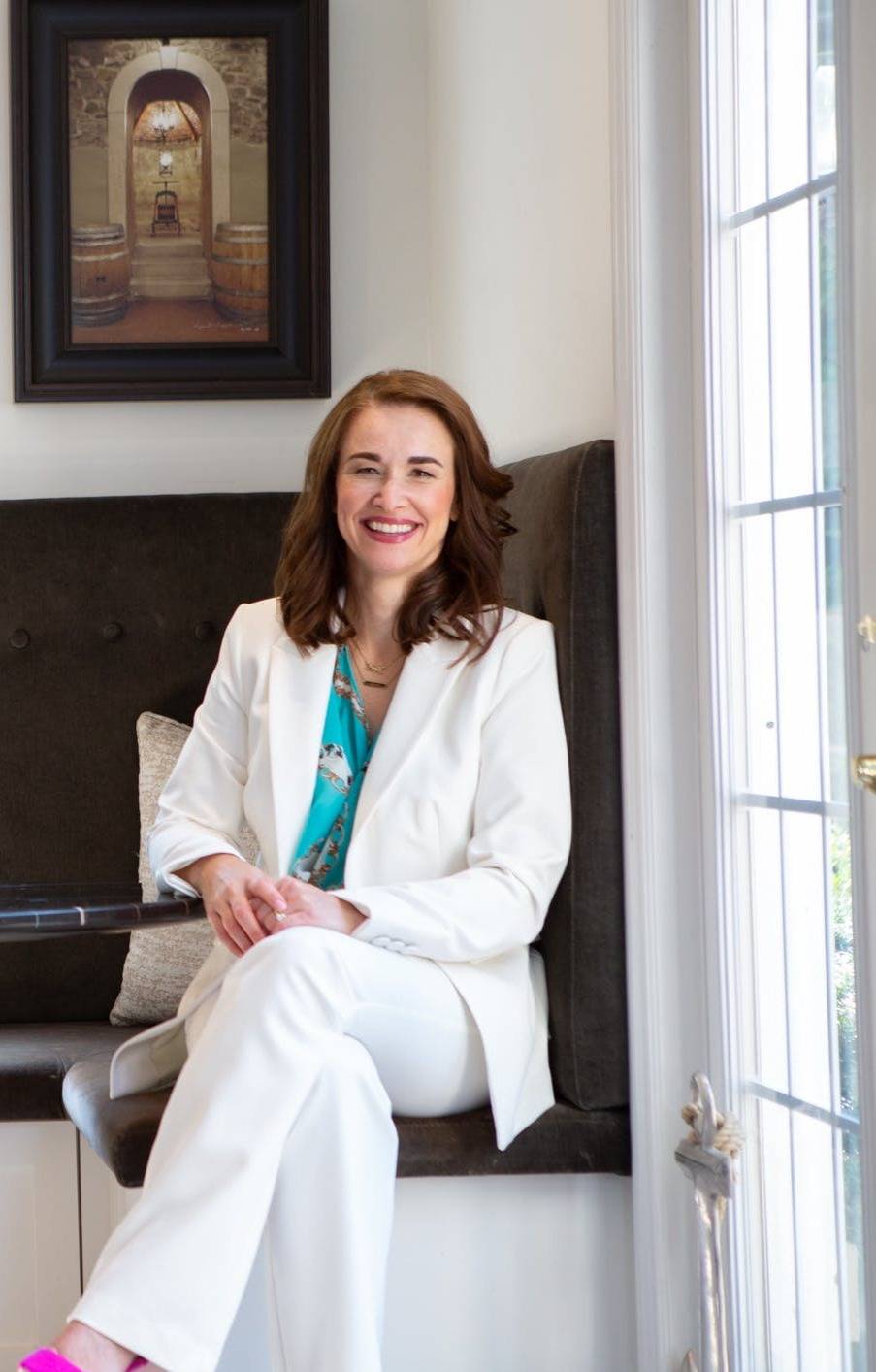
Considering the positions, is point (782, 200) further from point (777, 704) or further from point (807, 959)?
point (807, 959)

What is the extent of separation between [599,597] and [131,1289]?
997 millimetres

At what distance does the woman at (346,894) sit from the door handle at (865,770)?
61cm

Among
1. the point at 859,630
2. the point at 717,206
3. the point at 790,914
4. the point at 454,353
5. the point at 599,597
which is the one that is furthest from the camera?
the point at 454,353

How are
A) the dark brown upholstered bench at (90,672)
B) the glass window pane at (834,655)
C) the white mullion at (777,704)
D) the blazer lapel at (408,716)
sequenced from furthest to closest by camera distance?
the dark brown upholstered bench at (90,672) < the blazer lapel at (408,716) < the white mullion at (777,704) < the glass window pane at (834,655)

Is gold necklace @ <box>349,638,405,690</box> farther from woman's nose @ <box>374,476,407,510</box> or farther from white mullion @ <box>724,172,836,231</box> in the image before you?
white mullion @ <box>724,172,836,231</box>

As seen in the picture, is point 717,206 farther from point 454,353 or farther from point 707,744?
point 454,353

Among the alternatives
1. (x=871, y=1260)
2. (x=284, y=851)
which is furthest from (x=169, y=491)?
(x=871, y=1260)

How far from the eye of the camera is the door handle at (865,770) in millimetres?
1479

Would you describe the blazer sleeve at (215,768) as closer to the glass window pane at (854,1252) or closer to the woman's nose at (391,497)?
the woman's nose at (391,497)

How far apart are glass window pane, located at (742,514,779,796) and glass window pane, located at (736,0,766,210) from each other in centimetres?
39

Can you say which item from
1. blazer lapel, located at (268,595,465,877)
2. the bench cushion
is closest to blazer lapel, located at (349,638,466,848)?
blazer lapel, located at (268,595,465,877)

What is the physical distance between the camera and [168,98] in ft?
10.2

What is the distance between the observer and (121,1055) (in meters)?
2.13

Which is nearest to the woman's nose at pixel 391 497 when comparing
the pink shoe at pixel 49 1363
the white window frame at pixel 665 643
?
the white window frame at pixel 665 643
